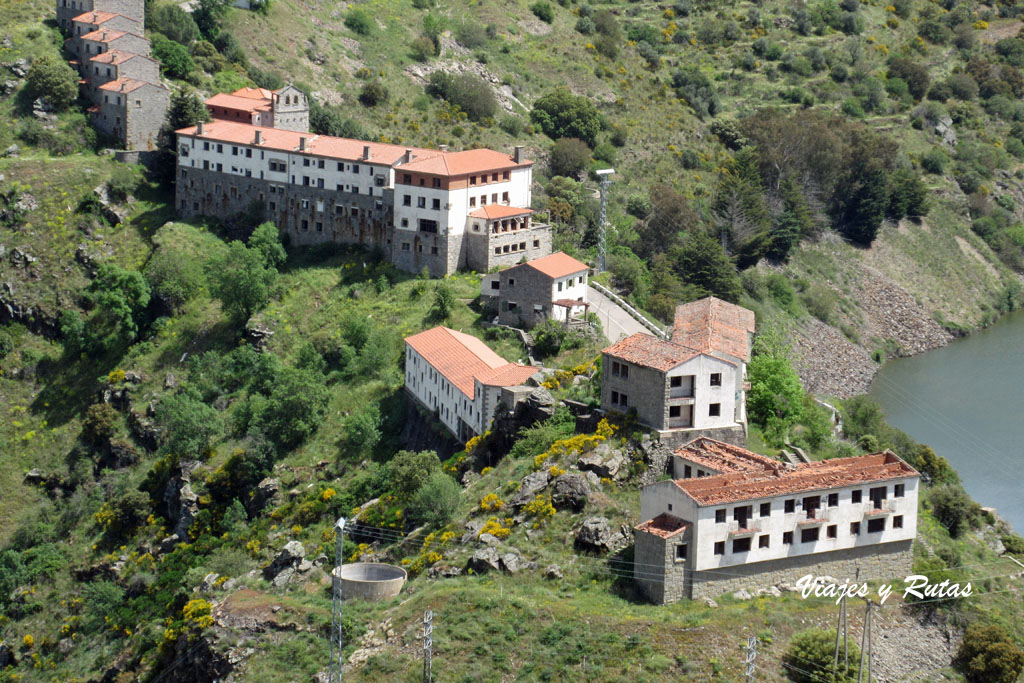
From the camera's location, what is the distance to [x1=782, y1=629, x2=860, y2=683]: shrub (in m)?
54.5

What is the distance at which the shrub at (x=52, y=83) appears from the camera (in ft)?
367

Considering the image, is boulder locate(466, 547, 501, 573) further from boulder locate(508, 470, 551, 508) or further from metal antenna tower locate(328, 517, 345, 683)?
metal antenna tower locate(328, 517, 345, 683)

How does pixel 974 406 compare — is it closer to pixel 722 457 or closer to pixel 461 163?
pixel 461 163

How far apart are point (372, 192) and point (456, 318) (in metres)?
13.4

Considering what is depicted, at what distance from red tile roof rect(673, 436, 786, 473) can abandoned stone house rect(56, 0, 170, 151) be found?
193 ft

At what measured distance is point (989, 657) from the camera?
58.3 meters

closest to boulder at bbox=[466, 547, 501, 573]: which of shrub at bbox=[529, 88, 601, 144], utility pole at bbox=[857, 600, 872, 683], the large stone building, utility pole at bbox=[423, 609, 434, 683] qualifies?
utility pole at bbox=[423, 609, 434, 683]

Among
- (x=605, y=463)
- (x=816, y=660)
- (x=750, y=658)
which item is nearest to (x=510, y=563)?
(x=605, y=463)

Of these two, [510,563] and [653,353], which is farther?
[653,353]

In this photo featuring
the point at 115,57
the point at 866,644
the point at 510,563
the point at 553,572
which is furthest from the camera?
the point at 115,57

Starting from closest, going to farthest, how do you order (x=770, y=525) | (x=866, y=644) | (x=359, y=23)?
(x=866, y=644)
(x=770, y=525)
(x=359, y=23)

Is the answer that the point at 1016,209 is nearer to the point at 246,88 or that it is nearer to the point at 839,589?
the point at 246,88

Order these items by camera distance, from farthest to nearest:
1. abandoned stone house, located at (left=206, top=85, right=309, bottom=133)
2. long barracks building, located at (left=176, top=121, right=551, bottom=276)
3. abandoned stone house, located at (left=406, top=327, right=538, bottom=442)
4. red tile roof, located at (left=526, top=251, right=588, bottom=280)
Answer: abandoned stone house, located at (left=206, top=85, right=309, bottom=133) < long barracks building, located at (left=176, top=121, right=551, bottom=276) < red tile roof, located at (left=526, top=251, right=588, bottom=280) < abandoned stone house, located at (left=406, top=327, right=538, bottom=442)

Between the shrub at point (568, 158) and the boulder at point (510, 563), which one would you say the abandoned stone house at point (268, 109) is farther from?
the boulder at point (510, 563)
